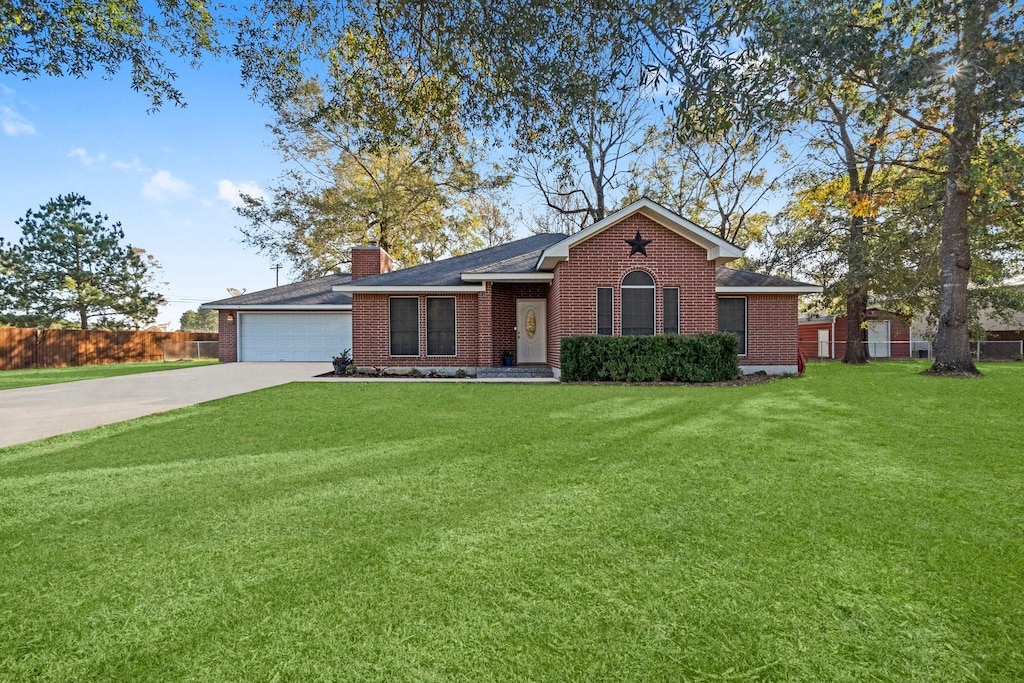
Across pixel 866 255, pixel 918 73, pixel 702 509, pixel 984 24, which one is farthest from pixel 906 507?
pixel 866 255

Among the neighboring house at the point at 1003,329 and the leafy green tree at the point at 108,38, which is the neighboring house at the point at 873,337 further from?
the leafy green tree at the point at 108,38

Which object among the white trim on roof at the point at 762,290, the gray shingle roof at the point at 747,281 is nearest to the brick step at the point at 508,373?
the white trim on roof at the point at 762,290

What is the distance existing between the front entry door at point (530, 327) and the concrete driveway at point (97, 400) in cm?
737

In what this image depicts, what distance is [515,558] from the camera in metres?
2.65

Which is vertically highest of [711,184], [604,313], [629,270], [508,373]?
[711,184]

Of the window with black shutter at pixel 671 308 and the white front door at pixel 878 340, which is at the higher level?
the window with black shutter at pixel 671 308

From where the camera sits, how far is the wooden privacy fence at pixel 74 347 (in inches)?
803

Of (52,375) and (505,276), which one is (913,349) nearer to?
(505,276)

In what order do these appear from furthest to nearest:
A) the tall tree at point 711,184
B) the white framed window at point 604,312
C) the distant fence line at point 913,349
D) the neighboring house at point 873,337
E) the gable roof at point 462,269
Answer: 1. the neighboring house at point 873,337
2. the tall tree at point 711,184
3. the distant fence line at point 913,349
4. the gable roof at point 462,269
5. the white framed window at point 604,312

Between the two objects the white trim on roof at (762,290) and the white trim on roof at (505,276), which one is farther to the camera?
the white trim on roof at (762,290)

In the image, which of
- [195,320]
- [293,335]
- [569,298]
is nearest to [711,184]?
[569,298]

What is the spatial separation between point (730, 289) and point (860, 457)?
11.3m

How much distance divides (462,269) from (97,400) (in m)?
10.1

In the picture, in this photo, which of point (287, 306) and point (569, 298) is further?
point (287, 306)
